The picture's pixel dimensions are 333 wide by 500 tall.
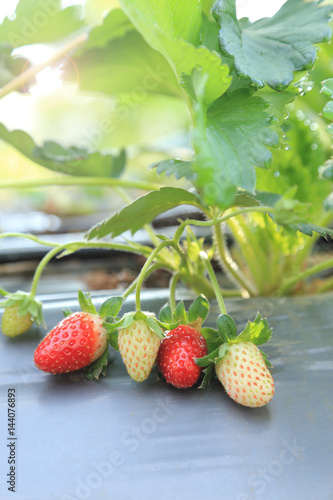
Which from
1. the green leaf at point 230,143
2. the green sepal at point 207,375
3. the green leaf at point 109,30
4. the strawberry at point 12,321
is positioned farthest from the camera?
the green leaf at point 109,30


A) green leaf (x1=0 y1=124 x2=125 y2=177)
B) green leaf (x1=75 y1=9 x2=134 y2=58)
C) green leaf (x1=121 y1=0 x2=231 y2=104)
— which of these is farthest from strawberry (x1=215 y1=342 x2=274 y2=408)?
green leaf (x1=75 y1=9 x2=134 y2=58)

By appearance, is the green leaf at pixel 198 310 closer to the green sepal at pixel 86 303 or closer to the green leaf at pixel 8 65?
the green sepal at pixel 86 303

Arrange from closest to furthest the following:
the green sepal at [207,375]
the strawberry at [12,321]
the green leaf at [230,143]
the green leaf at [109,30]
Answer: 1. the green leaf at [230,143]
2. the green sepal at [207,375]
3. the strawberry at [12,321]
4. the green leaf at [109,30]

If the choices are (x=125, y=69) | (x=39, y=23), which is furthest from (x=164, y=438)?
(x=39, y=23)

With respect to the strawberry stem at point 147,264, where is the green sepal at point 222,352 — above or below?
below

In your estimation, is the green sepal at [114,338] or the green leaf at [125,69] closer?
the green sepal at [114,338]

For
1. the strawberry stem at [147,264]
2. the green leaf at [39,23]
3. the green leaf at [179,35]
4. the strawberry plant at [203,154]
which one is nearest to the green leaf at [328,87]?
the strawberry plant at [203,154]

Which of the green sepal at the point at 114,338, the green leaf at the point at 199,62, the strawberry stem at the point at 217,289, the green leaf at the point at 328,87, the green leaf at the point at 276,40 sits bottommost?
the strawberry stem at the point at 217,289

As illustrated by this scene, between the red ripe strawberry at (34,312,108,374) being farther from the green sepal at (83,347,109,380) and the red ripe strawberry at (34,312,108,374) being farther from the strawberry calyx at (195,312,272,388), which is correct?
the strawberry calyx at (195,312,272,388)
